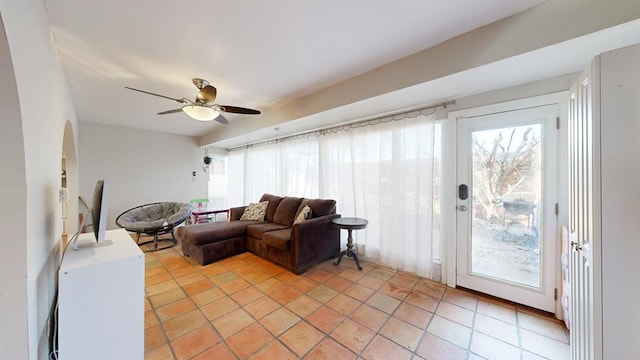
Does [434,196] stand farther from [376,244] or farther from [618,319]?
[618,319]

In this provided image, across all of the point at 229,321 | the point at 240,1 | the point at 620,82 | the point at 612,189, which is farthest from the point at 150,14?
the point at 612,189

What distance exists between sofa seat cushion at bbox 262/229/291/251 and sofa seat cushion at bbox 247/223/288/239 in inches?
7.0

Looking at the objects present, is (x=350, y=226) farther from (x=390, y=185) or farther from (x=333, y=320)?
(x=333, y=320)

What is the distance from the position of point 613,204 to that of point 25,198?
252cm

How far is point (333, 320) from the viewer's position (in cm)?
192

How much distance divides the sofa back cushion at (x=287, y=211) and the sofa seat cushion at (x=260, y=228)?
0.11 metres

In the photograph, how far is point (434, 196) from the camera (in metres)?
2.64

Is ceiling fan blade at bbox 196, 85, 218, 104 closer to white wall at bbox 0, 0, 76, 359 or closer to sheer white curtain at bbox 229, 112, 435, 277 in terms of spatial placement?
white wall at bbox 0, 0, 76, 359

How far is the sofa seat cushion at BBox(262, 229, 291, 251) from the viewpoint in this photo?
288 centimetres

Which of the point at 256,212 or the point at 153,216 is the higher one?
the point at 256,212

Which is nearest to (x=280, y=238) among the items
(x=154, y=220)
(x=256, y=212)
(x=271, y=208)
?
(x=271, y=208)

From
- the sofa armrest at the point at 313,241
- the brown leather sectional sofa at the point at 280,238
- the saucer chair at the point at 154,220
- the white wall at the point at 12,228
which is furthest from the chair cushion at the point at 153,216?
the white wall at the point at 12,228

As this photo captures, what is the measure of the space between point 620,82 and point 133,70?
11.8ft

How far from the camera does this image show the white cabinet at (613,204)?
88 cm
